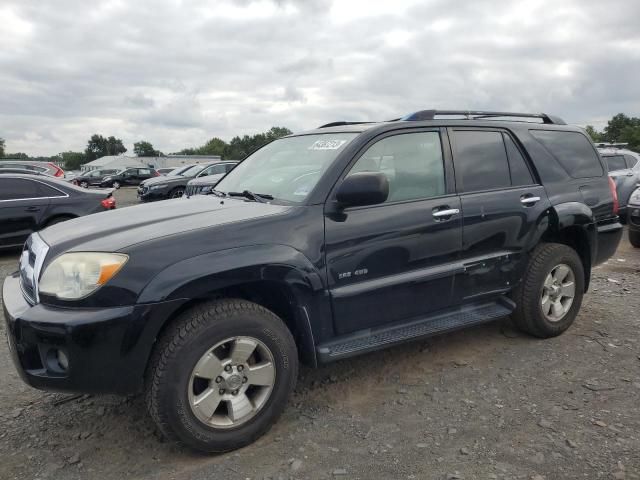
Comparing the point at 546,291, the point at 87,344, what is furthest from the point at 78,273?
the point at 546,291

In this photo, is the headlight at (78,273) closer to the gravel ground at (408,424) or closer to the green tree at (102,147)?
the gravel ground at (408,424)

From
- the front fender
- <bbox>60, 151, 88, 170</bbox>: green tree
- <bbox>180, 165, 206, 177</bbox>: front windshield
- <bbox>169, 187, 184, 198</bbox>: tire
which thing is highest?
<bbox>60, 151, 88, 170</bbox>: green tree

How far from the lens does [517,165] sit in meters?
4.01

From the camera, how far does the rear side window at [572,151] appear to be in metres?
4.25

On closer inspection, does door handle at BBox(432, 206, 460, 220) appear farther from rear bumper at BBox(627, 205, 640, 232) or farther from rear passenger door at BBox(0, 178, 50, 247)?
rear passenger door at BBox(0, 178, 50, 247)

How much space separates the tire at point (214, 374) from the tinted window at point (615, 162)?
1019 centimetres

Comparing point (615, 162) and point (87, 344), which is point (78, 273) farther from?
point (615, 162)

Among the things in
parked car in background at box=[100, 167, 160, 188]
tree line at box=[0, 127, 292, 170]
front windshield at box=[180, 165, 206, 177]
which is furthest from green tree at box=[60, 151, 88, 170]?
front windshield at box=[180, 165, 206, 177]

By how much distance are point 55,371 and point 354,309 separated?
160 centimetres

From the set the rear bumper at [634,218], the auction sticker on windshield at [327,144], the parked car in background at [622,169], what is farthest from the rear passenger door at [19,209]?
the parked car in background at [622,169]

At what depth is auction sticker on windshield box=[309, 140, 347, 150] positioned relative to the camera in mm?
A: 3375

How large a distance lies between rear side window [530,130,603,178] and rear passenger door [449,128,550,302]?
369mm

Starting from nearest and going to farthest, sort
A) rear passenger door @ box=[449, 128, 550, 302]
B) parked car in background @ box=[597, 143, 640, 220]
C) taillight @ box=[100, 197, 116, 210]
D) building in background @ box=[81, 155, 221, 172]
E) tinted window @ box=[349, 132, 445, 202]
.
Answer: tinted window @ box=[349, 132, 445, 202] → rear passenger door @ box=[449, 128, 550, 302] → taillight @ box=[100, 197, 116, 210] → parked car in background @ box=[597, 143, 640, 220] → building in background @ box=[81, 155, 221, 172]

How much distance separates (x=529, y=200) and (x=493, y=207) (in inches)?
16.0
